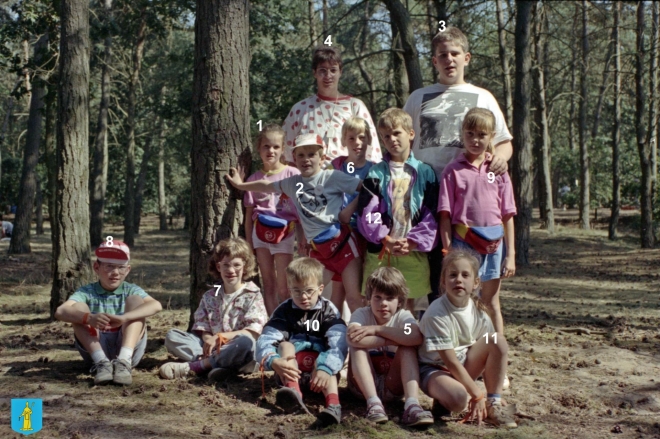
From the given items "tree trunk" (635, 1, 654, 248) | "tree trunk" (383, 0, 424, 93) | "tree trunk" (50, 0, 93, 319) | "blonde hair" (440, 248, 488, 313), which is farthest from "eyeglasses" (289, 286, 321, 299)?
"tree trunk" (635, 1, 654, 248)

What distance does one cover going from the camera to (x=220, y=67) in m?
6.13

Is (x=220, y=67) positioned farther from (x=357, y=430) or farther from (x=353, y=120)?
(x=357, y=430)

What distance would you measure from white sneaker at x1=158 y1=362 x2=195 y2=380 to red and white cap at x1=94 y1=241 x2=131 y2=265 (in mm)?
861

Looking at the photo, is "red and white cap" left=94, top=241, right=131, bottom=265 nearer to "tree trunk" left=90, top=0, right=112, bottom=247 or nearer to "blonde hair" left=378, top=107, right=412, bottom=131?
"blonde hair" left=378, top=107, right=412, bottom=131

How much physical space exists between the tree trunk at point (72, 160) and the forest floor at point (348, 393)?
0.68 meters

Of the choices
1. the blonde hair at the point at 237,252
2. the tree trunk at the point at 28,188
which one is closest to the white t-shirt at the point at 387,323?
the blonde hair at the point at 237,252

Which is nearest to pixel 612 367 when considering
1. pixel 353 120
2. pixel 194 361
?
pixel 353 120

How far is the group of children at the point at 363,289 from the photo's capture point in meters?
4.54

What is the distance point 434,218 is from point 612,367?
221 cm

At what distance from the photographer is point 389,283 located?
4.64m

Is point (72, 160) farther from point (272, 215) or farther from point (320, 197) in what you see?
point (320, 197)

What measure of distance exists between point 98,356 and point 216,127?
2.09 meters

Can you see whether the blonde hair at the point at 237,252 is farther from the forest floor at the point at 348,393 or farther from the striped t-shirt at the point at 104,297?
the forest floor at the point at 348,393

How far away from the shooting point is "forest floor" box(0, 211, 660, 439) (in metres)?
4.36
